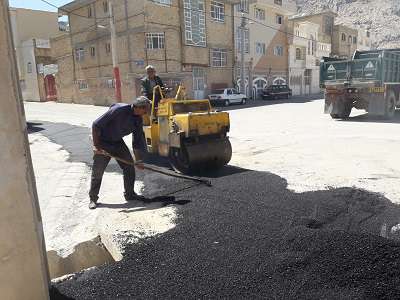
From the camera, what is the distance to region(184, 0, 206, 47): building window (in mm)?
27562

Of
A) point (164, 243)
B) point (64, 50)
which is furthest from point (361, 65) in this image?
point (64, 50)

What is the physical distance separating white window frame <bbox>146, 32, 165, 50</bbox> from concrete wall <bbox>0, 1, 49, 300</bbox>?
23.7 metres

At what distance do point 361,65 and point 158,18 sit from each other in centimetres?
1532

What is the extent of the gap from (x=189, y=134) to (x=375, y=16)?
108122 mm

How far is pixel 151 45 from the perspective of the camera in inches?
1007

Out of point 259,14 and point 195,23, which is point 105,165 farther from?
point 259,14

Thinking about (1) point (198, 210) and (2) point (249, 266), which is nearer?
(2) point (249, 266)

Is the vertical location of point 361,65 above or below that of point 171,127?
above

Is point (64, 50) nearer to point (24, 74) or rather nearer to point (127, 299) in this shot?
Answer: point (24, 74)

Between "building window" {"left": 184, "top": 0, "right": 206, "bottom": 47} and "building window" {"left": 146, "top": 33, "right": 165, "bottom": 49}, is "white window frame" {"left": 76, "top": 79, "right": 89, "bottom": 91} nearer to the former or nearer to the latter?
"building window" {"left": 146, "top": 33, "right": 165, "bottom": 49}

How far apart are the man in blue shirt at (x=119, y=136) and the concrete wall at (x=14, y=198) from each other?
2.48 m

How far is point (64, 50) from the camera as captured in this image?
33562 mm

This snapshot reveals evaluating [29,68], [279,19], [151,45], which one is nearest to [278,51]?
[279,19]

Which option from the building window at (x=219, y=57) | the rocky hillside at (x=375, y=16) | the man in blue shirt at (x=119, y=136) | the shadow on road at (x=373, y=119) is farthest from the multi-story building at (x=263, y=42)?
the rocky hillside at (x=375, y=16)
